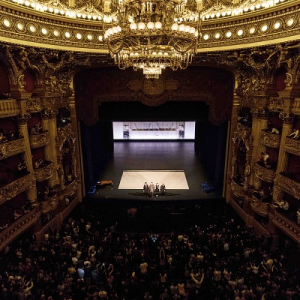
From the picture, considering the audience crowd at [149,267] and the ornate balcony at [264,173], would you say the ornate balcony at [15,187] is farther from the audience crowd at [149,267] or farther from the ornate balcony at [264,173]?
the ornate balcony at [264,173]

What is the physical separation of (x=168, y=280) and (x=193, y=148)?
16.3 m

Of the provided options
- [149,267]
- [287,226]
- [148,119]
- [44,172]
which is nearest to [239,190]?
[287,226]

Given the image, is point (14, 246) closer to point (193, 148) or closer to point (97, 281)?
point (97, 281)

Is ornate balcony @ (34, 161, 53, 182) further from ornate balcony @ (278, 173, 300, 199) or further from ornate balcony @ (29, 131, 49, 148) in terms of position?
ornate balcony @ (278, 173, 300, 199)

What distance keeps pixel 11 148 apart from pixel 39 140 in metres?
1.53

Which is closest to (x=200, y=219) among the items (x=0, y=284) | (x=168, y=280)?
(x=168, y=280)

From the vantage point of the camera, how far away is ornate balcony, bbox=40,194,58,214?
1092 centimetres

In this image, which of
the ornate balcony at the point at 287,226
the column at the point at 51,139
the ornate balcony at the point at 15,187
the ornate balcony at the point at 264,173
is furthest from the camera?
the column at the point at 51,139

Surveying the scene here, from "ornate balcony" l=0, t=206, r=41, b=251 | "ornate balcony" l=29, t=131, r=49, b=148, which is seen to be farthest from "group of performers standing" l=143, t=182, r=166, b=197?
"ornate balcony" l=29, t=131, r=49, b=148

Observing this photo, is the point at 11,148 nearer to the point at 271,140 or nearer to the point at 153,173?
the point at 271,140

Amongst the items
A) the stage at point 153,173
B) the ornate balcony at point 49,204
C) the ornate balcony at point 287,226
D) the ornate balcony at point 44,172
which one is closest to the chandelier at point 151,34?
the ornate balcony at point 44,172

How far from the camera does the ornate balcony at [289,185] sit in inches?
345

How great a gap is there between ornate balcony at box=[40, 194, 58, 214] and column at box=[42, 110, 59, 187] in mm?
682

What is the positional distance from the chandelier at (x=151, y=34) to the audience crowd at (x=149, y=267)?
6291 mm
